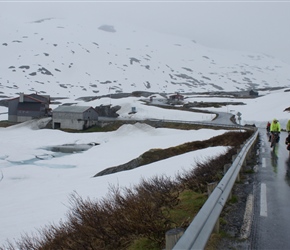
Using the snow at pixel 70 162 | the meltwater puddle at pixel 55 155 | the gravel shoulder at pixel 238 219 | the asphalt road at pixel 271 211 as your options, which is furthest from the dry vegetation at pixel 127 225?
the meltwater puddle at pixel 55 155

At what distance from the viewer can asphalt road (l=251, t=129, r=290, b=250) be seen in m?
4.75

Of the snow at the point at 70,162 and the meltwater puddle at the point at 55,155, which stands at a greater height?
the snow at the point at 70,162

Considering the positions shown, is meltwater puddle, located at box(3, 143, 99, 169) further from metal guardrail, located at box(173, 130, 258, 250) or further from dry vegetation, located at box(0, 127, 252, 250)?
metal guardrail, located at box(173, 130, 258, 250)

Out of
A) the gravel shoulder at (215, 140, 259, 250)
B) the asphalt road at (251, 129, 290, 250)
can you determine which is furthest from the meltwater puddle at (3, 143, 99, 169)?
the gravel shoulder at (215, 140, 259, 250)

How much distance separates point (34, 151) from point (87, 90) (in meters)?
137

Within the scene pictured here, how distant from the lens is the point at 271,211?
638 centimetres

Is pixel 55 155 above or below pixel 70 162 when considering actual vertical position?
below

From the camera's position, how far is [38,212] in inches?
528

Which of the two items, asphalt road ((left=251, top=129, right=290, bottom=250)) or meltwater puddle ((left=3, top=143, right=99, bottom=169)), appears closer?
asphalt road ((left=251, top=129, right=290, bottom=250))

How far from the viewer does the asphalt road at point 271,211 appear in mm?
4745

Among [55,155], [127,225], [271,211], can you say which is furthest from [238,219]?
[55,155]

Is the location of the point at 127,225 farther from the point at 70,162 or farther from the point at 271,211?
the point at 70,162

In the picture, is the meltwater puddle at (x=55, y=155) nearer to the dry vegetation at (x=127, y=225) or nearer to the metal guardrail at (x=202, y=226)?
the dry vegetation at (x=127, y=225)

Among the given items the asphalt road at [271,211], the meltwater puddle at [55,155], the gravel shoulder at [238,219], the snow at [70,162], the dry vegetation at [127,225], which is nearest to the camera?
the gravel shoulder at [238,219]
